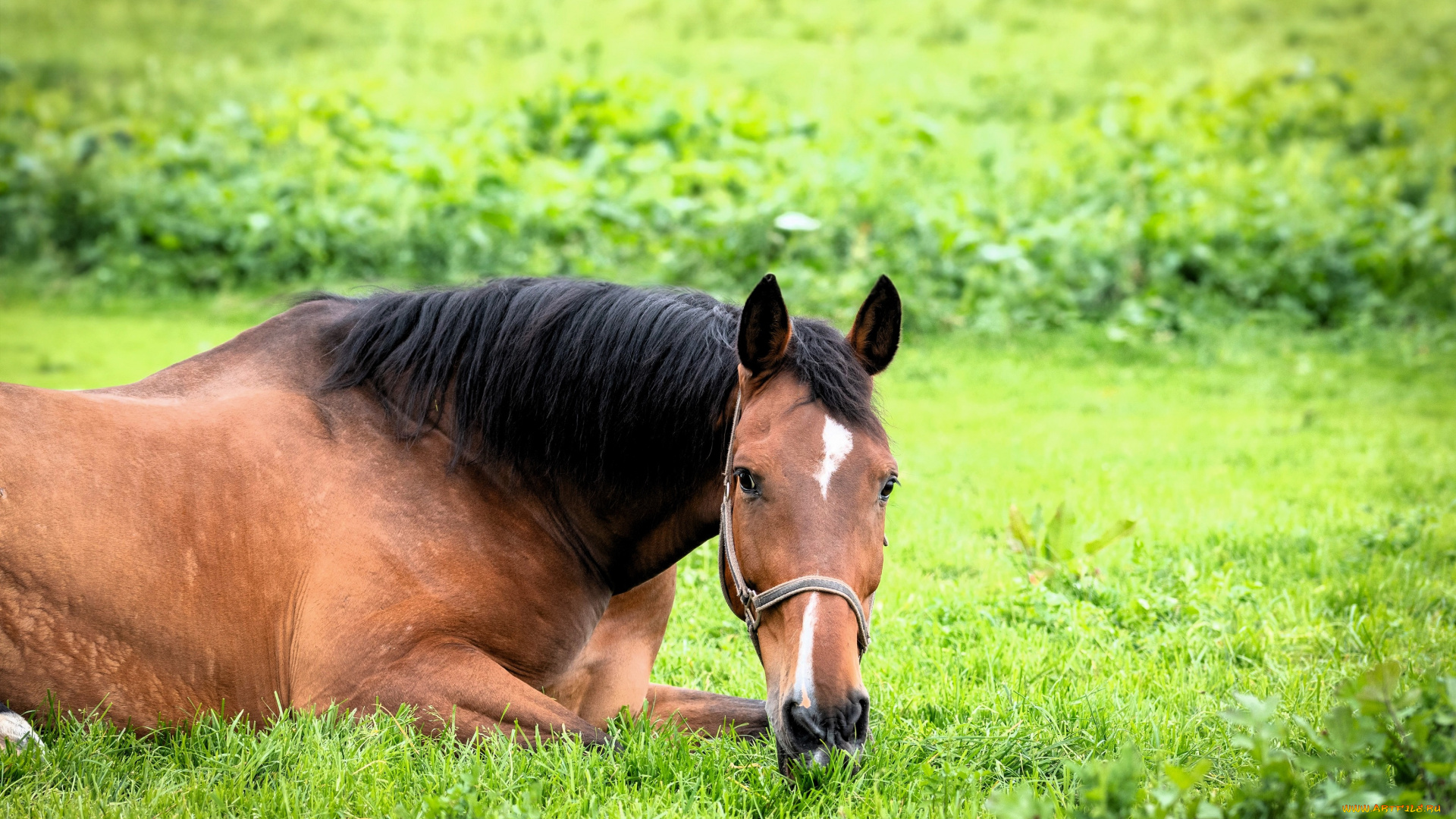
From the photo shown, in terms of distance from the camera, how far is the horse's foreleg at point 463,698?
9.54ft

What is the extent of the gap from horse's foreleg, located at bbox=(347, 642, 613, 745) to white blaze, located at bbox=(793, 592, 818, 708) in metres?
0.76

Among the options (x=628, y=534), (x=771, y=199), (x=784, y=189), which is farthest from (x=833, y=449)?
(x=784, y=189)

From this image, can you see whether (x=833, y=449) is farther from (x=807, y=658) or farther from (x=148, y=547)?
(x=148, y=547)

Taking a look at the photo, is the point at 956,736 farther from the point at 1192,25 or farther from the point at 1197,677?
the point at 1192,25

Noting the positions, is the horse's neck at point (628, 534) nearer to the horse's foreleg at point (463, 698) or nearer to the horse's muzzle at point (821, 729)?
the horse's foreleg at point (463, 698)

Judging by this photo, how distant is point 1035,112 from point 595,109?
6314 millimetres

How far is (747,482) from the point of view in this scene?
272 cm

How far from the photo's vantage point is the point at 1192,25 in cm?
1805

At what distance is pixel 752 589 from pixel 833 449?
42 centimetres

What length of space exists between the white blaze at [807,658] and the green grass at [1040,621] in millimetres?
320

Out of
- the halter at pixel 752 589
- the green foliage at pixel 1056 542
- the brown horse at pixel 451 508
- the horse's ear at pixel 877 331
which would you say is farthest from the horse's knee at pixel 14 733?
the green foliage at pixel 1056 542

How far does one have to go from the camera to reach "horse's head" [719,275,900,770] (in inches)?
97.0

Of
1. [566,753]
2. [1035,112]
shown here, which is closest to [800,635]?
[566,753]

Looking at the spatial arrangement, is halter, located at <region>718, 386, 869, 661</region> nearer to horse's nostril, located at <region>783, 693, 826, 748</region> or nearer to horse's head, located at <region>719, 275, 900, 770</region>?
horse's head, located at <region>719, 275, 900, 770</region>
